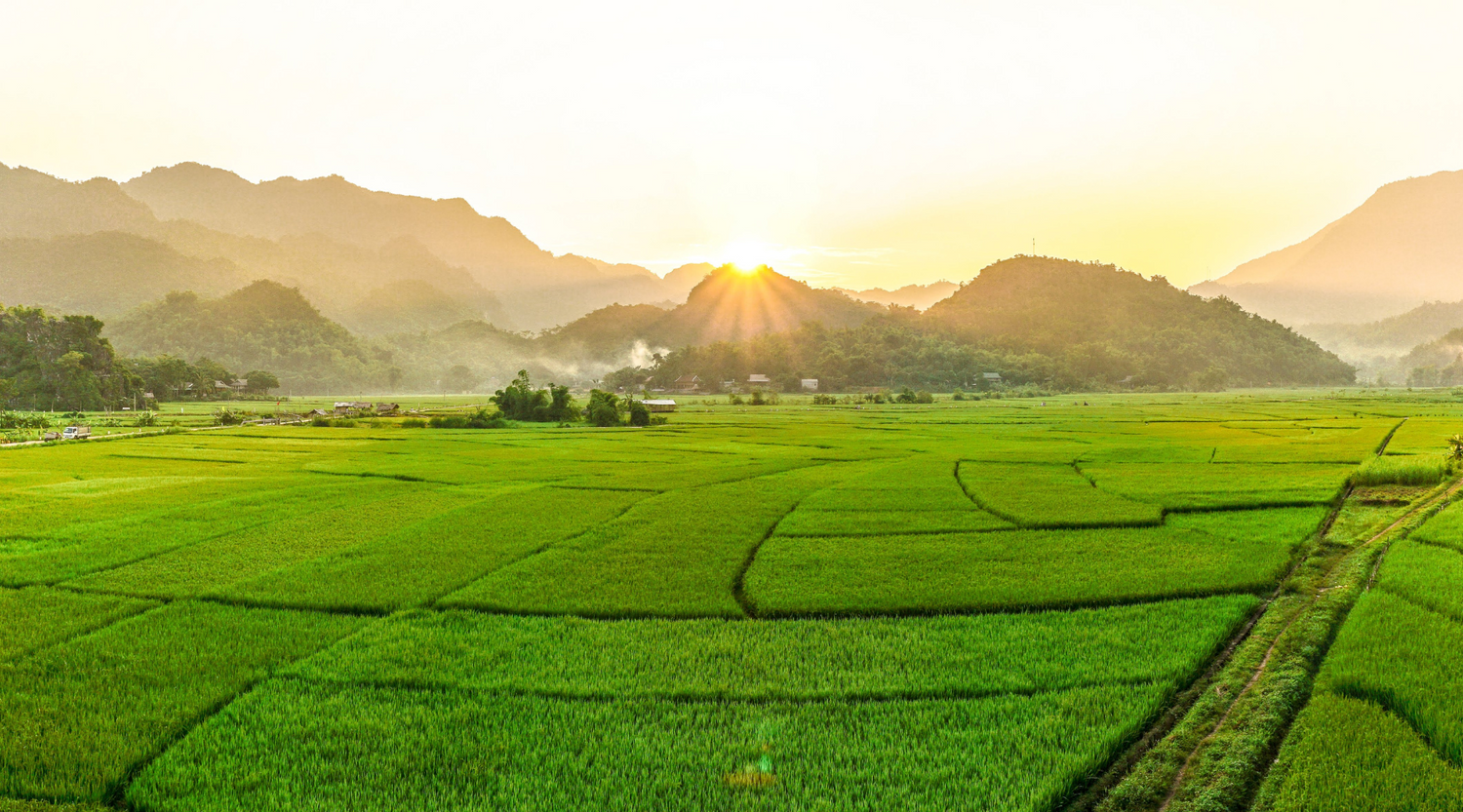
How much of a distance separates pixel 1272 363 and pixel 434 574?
18492cm

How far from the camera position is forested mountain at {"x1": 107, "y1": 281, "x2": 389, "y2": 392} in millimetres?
146250

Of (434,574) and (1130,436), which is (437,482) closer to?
(434,574)

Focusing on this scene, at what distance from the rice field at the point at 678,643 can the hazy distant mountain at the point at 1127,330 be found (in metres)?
128

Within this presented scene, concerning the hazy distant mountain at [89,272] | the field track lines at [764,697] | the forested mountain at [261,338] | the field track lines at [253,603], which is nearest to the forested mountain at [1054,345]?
the forested mountain at [261,338]

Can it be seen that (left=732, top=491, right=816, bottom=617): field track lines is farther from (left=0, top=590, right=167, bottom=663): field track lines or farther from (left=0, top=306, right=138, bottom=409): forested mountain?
(left=0, top=306, right=138, bottom=409): forested mountain

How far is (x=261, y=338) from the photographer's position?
153m

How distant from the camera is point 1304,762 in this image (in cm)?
577

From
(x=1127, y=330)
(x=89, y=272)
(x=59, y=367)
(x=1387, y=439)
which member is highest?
(x=89, y=272)

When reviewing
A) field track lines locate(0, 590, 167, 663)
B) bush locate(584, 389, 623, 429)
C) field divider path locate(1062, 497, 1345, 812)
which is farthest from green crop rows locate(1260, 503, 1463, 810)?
bush locate(584, 389, 623, 429)

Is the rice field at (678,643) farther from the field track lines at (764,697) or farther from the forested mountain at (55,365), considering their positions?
the forested mountain at (55,365)

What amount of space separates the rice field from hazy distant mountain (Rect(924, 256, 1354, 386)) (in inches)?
5057

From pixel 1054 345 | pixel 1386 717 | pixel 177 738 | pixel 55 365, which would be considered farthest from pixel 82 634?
pixel 1054 345

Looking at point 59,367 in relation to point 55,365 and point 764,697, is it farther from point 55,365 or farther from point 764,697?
point 764,697

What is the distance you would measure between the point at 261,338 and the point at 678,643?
17459 cm
